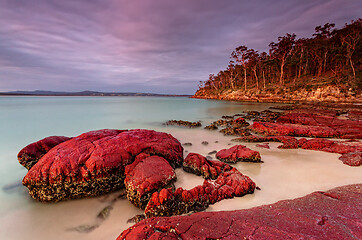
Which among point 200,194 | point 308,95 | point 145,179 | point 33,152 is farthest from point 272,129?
point 308,95

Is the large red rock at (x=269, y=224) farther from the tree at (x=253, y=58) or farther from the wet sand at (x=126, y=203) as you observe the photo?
the tree at (x=253, y=58)

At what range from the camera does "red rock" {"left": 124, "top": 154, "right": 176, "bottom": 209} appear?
12.8ft

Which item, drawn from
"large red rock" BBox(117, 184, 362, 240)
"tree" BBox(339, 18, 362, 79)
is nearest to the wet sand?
"large red rock" BBox(117, 184, 362, 240)

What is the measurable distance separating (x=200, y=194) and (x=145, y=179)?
154 centimetres

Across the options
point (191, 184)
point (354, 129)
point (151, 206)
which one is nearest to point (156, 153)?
point (191, 184)

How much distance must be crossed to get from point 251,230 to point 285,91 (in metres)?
49.1

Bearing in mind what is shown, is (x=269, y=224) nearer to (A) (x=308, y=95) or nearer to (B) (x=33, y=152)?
(B) (x=33, y=152)

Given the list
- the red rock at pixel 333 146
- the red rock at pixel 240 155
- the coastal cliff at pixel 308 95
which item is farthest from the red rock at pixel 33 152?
the coastal cliff at pixel 308 95

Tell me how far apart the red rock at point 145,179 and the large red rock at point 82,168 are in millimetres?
556

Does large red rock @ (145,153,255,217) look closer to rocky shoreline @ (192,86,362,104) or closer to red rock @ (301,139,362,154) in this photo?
red rock @ (301,139,362,154)

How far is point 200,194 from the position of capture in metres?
3.81

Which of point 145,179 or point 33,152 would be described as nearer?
point 145,179

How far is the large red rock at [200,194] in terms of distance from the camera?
343 cm

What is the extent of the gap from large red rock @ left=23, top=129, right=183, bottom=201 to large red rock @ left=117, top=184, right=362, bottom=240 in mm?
2554
